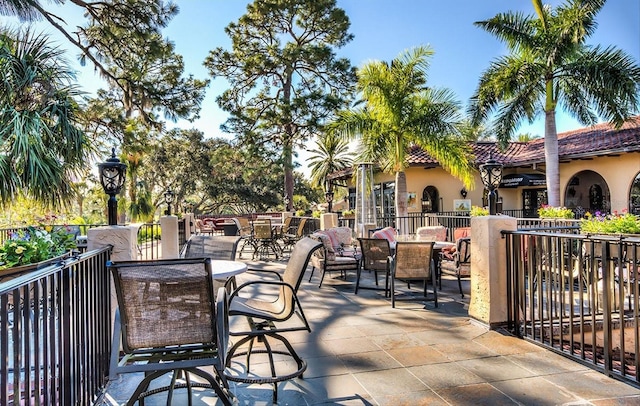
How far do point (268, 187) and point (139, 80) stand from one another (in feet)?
51.6

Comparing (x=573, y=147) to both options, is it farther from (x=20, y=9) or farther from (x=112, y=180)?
(x=20, y=9)

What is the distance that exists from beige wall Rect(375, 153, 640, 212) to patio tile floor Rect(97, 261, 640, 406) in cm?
1079

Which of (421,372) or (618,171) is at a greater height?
(618,171)

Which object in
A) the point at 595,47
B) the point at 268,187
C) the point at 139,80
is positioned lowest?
the point at 268,187

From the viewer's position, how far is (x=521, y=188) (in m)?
15.8

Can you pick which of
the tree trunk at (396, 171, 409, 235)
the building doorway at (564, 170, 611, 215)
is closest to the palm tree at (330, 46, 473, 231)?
the tree trunk at (396, 171, 409, 235)

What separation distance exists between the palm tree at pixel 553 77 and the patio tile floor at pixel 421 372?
9588 mm

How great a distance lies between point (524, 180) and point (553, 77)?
12.3 ft

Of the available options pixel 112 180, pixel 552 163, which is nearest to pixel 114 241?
pixel 112 180

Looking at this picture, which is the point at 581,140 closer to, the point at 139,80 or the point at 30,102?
the point at 139,80

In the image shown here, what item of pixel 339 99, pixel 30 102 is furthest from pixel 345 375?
pixel 339 99

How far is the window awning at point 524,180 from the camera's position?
555 inches

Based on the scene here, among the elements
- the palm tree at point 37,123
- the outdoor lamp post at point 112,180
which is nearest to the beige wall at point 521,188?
the palm tree at point 37,123

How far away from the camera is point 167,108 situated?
11.6 m
